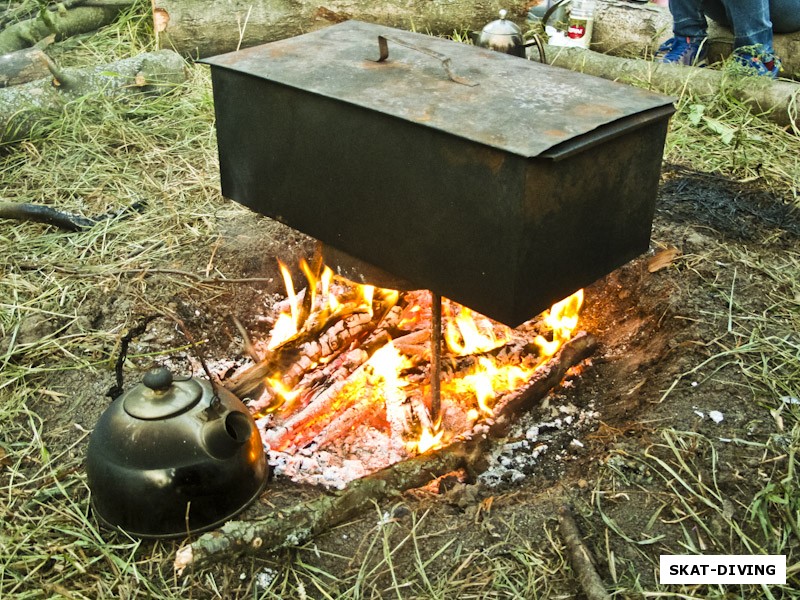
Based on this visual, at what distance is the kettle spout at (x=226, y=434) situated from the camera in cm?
262

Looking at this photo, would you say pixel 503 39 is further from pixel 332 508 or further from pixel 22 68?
pixel 22 68

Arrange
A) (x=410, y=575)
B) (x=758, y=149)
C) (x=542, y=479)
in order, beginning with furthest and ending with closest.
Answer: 1. (x=758, y=149)
2. (x=542, y=479)
3. (x=410, y=575)

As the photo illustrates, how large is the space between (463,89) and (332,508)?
1407 millimetres

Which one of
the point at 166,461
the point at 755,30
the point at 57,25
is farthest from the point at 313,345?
the point at 57,25

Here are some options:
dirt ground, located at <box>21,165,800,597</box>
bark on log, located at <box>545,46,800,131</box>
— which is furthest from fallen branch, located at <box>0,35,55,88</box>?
bark on log, located at <box>545,46,800,131</box>

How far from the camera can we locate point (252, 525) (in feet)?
8.61

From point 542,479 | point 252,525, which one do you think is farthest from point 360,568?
point 542,479

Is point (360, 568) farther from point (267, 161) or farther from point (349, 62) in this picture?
point (349, 62)

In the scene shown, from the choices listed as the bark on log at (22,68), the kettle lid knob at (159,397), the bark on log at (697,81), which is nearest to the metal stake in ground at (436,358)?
the kettle lid knob at (159,397)

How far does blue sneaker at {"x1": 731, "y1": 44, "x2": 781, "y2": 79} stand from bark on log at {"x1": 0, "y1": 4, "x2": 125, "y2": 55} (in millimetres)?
4766

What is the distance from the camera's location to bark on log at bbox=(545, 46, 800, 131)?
Result: 5.29m

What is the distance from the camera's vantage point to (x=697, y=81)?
552 cm

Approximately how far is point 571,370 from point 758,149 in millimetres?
2248

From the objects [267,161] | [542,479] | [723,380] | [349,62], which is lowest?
[542,479]
